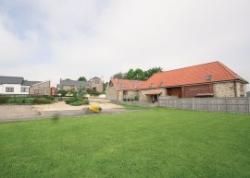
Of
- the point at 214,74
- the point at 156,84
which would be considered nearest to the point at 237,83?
the point at 214,74

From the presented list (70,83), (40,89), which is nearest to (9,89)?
(40,89)

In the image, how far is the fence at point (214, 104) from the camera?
19.4 metres

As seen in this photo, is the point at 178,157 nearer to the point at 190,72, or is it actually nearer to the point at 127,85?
the point at 190,72

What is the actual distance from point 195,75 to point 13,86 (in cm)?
4595

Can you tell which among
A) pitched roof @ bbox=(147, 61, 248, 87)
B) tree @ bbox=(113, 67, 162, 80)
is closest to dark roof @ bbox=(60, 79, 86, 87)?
tree @ bbox=(113, 67, 162, 80)

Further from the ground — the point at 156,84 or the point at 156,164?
the point at 156,84

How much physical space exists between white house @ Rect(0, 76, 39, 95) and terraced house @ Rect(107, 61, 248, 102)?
2759cm

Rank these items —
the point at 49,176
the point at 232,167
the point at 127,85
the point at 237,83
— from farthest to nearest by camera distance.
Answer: the point at 127,85, the point at 237,83, the point at 232,167, the point at 49,176

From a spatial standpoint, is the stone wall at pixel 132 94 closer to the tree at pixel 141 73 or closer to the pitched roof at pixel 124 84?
the pitched roof at pixel 124 84

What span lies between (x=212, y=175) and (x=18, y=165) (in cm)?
530

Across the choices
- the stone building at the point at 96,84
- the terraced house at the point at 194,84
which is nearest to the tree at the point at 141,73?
the stone building at the point at 96,84

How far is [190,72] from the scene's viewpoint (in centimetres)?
3275

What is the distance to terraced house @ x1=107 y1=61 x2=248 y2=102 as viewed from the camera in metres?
25.4

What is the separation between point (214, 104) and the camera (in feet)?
72.2
